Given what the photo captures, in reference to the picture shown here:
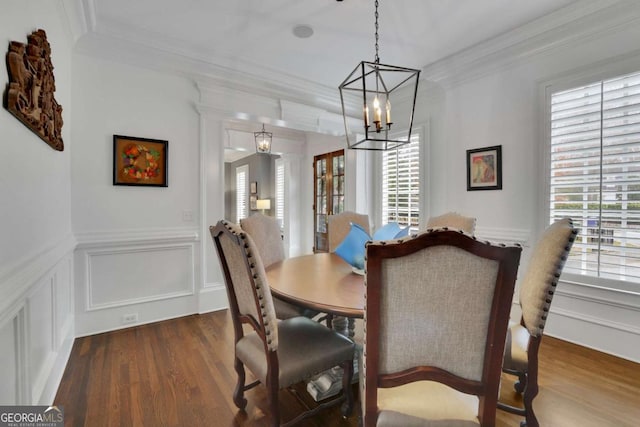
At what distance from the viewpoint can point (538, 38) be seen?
262 cm

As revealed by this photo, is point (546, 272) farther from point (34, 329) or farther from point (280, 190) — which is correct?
point (280, 190)

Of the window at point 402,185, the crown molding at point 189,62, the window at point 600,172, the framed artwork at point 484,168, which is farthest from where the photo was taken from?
the window at point 402,185

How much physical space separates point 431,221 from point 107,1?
314 centimetres

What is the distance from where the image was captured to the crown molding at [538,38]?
224 cm

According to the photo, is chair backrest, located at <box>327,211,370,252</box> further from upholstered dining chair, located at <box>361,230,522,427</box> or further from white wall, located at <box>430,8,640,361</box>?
upholstered dining chair, located at <box>361,230,522,427</box>

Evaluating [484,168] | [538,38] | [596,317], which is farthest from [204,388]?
[538,38]

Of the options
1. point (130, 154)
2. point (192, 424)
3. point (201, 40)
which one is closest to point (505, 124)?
point (201, 40)

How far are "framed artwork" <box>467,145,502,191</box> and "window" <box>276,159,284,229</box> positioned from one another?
4174 mm

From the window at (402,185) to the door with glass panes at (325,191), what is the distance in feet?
3.29

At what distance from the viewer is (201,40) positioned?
2.81 meters

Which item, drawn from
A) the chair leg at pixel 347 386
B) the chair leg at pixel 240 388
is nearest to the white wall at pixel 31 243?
the chair leg at pixel 240 388

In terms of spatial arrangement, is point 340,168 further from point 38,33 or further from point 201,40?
point 38,33

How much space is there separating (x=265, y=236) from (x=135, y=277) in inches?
58.8

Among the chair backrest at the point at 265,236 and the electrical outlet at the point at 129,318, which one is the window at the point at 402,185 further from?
the electrical outlet at the point at 129,318
